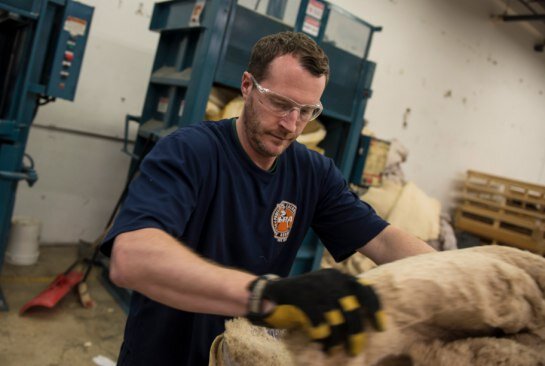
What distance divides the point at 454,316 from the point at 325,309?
30cm

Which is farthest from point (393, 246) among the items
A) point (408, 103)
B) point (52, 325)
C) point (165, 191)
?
point (408, 103)

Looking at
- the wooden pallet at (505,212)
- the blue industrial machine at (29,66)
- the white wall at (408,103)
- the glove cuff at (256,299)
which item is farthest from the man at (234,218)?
the wooden pallet at (505,212)

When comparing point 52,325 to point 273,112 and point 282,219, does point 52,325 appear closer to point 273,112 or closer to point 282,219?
point 282,219

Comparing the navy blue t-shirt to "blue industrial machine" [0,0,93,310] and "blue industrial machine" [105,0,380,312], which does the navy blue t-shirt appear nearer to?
"blue industrial machine" [105,0,380,312]

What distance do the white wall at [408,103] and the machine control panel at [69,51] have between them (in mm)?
1006

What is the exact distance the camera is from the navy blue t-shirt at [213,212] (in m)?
1.19

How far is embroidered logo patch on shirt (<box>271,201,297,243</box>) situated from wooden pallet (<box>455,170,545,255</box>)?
17.8ft

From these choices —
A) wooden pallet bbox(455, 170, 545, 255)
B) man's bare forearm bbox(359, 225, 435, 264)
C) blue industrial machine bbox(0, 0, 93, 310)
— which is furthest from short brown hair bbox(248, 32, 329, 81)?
wooden pallet bbox(455, 170, 545, 255)

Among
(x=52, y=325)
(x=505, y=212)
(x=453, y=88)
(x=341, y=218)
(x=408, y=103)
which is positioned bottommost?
(x=52, y=325)

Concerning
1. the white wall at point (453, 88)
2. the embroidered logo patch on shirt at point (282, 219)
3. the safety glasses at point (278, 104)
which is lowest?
the embroidered logo patch on shirt at point (282, 219)

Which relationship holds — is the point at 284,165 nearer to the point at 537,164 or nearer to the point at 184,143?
the point at 184,143

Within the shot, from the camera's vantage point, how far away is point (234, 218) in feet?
4.52

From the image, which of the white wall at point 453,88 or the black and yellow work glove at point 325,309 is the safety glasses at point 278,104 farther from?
the white wall at point 453,88

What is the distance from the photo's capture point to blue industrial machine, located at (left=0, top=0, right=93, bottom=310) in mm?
2443
